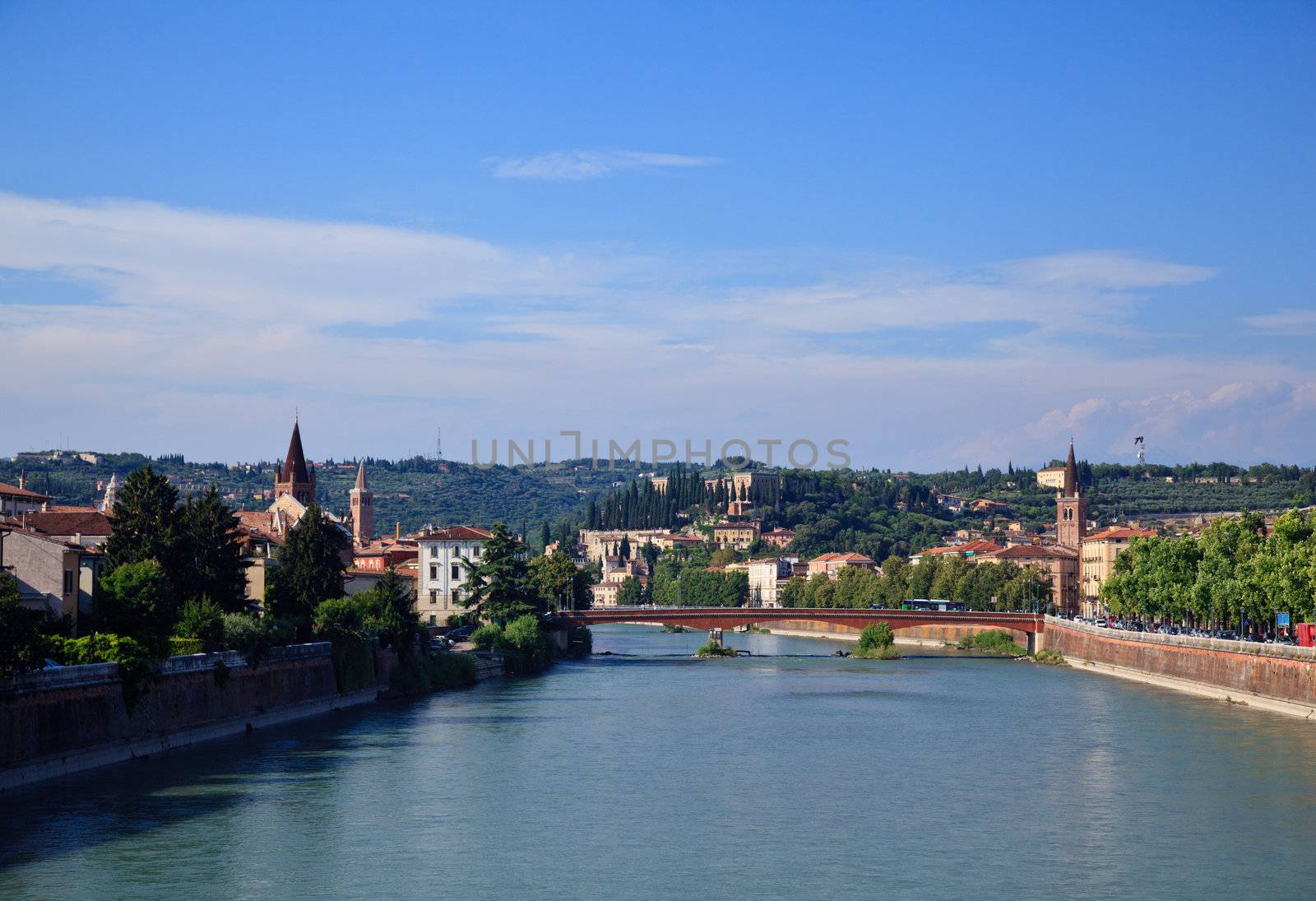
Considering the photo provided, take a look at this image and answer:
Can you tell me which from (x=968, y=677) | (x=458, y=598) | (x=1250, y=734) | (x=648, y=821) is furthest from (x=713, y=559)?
(x=648, y=821)

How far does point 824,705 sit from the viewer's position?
187ft

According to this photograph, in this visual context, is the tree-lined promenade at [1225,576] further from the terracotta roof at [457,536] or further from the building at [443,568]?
the building at [443,568]

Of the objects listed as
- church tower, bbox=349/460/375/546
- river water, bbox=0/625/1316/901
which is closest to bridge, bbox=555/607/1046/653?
river water, bbox=0/625/1316/901

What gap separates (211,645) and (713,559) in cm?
15075

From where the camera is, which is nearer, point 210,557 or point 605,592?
point 210,557

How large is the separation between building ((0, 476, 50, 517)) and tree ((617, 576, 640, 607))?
98836 millimetres

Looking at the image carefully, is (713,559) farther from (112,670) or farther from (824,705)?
(112,670)

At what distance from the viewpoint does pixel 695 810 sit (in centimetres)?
3328

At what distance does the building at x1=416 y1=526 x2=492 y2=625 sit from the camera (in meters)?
88.7

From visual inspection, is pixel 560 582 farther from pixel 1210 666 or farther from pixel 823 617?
pixel 1210 666

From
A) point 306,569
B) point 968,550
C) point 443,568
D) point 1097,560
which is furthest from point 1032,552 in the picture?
point 306,569

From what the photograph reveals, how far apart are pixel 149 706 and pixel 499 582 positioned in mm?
42827

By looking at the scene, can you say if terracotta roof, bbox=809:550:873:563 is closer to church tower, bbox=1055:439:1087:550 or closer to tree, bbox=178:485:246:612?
church tower, bbox=1055:439:1087:550

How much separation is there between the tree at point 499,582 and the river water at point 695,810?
87.4 feet
